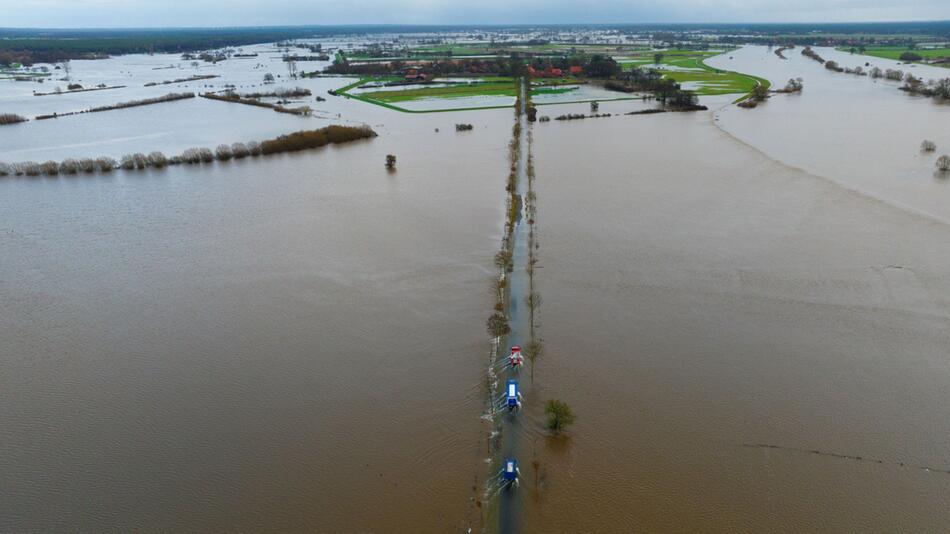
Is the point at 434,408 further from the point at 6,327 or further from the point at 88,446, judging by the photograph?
the point at 6,327

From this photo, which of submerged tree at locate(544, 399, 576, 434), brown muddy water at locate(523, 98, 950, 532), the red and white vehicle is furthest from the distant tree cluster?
submerged tree at locate(544, 399, 576, 434)

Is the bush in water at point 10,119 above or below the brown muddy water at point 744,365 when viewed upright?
above

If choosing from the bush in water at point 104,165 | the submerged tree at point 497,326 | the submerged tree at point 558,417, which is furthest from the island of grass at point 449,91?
the submerged tree at point 558,417

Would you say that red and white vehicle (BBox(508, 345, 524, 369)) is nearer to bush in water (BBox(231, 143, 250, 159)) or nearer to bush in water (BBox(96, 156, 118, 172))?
bush in water (BBox(231, 143, 250, 159))

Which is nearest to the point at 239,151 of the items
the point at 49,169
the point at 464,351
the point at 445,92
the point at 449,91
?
the point at 49,169

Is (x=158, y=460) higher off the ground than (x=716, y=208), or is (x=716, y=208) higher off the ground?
(x=716, y=208)

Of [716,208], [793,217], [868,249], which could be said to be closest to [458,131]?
[716,208]

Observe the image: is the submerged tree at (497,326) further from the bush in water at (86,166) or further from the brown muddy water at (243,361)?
the bush in water at (86,166)
